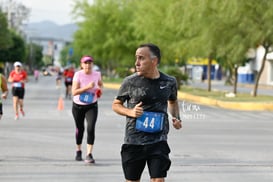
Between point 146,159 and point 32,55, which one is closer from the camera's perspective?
point 146,159

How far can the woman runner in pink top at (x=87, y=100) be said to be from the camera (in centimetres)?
1082

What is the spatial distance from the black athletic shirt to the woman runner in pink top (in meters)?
4.44

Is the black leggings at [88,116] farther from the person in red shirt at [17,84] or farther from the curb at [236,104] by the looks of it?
the curb at [236,104]

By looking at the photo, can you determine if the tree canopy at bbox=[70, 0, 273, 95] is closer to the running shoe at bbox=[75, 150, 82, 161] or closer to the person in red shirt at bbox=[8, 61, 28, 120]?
the person in red shirt at bbox=[8, 61, 28, 120]

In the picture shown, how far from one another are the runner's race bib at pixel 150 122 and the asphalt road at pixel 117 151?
3.28m

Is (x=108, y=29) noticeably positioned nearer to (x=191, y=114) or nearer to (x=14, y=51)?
(x=191, y=114)

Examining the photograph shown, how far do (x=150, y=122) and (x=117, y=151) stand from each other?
6.37 m

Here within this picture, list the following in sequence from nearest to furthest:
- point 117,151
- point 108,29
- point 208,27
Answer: point 117,151
point 208,27
point 108,29

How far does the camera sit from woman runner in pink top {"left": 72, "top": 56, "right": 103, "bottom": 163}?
1082 cm

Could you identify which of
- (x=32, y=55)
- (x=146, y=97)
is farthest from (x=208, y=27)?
(x=32, y=55)

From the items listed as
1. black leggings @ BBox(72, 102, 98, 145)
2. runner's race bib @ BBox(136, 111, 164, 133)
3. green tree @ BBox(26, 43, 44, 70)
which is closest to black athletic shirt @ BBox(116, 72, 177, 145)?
runner's race bib @ BBox(136, 111, 164, 133)

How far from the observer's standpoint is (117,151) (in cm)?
1256

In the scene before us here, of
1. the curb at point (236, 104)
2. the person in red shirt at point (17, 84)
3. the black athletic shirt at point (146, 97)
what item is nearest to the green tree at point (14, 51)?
the curb at point (236, 104)

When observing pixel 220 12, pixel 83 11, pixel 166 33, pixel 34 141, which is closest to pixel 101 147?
pixel 34 141
